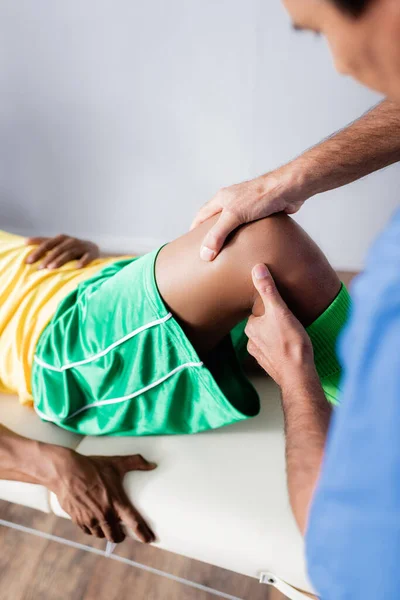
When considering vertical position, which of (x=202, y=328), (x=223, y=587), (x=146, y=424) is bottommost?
(x=223, y=587)

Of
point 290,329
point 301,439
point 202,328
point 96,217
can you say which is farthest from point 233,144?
point 301,439

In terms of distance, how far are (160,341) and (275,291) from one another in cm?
23

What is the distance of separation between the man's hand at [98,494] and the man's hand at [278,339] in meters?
0.34

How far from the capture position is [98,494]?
0.96m

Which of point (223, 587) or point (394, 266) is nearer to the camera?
point (394, 266)

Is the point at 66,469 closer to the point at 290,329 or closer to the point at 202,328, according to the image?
the point at 202,328

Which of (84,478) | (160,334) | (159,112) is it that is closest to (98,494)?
(84,478)

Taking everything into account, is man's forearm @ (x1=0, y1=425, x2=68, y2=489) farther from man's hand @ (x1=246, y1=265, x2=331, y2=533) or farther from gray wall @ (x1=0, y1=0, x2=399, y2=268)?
gray wall @ (x1=0, y1=0, x2=399, y2=268)

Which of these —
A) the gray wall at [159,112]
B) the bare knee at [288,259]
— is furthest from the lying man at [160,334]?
the gray wall at [159,112]

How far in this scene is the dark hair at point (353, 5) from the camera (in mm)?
413

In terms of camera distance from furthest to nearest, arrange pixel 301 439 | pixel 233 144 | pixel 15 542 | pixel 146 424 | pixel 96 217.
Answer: pixel 96 217 < pixel 233 144 < pixel 15 542 < pixel 146 424 < pixel 301 439

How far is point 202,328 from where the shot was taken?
96 centimetres

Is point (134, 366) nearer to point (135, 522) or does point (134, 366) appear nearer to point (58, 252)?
point (135, 522)

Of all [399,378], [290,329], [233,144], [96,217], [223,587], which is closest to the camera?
[399,378]
